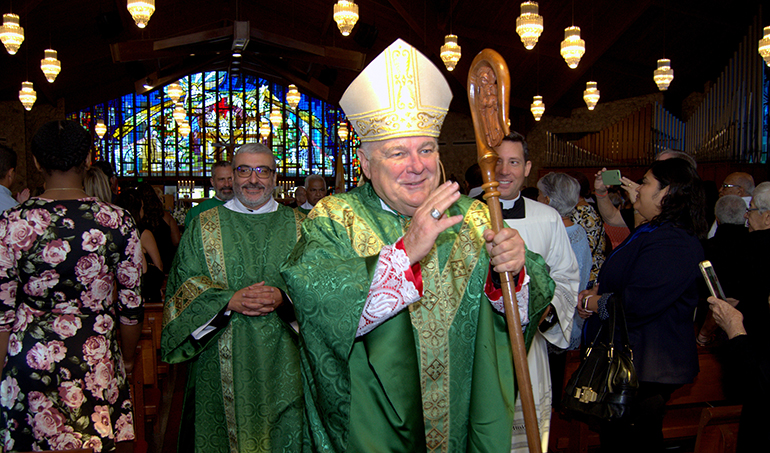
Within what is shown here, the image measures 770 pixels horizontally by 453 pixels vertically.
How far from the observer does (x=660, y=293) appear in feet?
8.04

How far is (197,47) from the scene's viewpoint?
11.9 meters

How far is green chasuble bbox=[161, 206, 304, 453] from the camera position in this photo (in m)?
2.66

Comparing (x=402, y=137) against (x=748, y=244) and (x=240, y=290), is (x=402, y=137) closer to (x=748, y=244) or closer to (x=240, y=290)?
(x=240, y=290)

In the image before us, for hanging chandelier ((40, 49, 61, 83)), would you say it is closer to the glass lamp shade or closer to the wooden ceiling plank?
the wooden ceiling plank

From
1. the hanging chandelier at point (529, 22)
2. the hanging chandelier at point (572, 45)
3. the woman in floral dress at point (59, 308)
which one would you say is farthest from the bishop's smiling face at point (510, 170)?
the hanging chandelier at point (572, 45)

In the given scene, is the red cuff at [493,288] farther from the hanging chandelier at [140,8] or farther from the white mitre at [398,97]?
the hanging chandelier at [140,8]

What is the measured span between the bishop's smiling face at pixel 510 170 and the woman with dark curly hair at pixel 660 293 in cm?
54

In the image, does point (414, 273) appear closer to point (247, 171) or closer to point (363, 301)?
point (363, 301)

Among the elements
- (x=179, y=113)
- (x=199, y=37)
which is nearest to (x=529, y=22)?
(x=199, y=37)

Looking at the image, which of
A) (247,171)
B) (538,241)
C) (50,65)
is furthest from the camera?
(50,65)

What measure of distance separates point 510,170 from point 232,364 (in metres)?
1.51

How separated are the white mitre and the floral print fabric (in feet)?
3.33

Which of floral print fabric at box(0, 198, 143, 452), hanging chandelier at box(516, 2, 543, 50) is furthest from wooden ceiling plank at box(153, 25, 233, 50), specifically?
floral print fabric at box(0, 198, 143, 452)

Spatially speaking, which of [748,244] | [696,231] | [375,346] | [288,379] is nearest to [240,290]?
[288,379]
